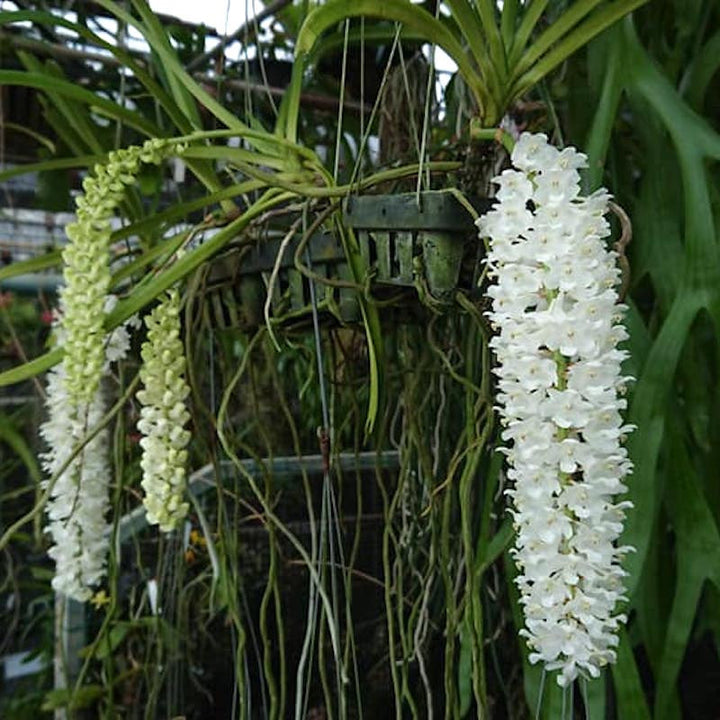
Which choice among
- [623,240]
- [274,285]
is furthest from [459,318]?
[623,240]

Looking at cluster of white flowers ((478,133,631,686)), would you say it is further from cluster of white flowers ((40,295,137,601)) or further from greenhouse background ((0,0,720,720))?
cluster of white flowers ((40,295,137,601))

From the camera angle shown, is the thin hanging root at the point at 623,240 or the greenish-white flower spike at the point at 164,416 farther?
the greenish-white flower spike at the point at 164,416

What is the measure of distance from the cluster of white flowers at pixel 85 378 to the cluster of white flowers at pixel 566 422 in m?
0.30

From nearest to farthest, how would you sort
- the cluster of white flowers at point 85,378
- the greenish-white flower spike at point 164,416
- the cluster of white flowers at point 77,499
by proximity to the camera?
the cluster of white flowers at point 85,378
the greenish-white flower spike at point 164,416
the cluster of white flowers at point 77,499

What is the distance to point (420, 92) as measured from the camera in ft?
4.05

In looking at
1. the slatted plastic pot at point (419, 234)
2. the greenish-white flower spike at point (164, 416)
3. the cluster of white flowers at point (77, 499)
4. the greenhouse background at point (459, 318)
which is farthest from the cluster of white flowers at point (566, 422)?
the cluster of white flowers at point (77, 499)

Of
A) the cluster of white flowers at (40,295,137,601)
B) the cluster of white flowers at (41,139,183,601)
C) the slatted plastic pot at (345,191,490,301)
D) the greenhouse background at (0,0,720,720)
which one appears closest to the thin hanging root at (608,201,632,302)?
the greenhouse background at (0,0,720,720)

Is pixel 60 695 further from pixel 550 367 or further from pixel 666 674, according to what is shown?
pixel 550 367

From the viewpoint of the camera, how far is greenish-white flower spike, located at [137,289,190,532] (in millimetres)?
682

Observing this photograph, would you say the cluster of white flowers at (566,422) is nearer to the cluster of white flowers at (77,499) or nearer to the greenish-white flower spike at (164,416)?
the greenish-white flower spike at (164,416)

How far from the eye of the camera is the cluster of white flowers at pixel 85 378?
58cm

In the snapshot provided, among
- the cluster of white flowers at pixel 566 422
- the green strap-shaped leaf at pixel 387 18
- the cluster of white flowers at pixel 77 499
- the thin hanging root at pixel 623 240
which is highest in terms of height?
the green strap-shaped leaf at pixel 387 18

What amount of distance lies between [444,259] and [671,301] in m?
0.32

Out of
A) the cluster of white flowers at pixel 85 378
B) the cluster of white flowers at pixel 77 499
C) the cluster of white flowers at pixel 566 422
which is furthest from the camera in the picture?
the cluster of white flowers at pixel 77 499
